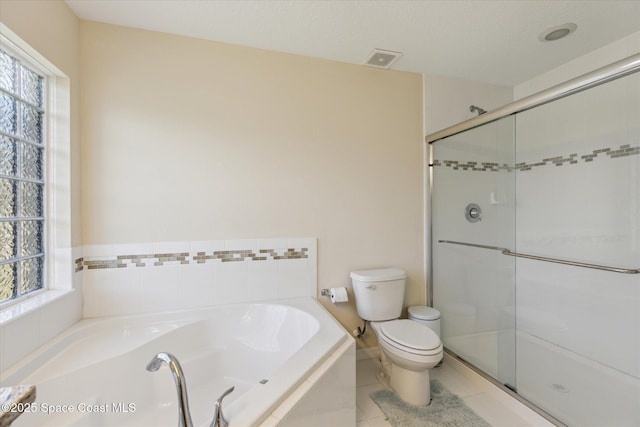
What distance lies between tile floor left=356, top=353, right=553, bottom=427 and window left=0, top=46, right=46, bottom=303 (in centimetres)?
191

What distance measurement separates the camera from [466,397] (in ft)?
6.14

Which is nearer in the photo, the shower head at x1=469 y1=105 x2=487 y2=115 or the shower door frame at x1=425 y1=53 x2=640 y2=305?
the shower door frame at x1=425 y1=53 x2=640 y2=305

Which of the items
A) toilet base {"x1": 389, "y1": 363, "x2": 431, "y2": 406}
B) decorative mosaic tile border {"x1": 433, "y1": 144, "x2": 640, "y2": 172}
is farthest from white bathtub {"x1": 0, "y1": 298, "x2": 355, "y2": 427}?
decorative mosaic tile border {"x1": 433, "y1": 144, "x2": 640, "y2": 172}

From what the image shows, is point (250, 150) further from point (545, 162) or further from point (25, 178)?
point (545, 162)

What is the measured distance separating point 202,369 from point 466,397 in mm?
1634

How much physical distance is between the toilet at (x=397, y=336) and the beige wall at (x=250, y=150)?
0.65 feet

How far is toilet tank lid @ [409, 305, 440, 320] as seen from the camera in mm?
2172

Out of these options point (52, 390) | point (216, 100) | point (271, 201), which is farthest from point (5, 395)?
point (216, 100)

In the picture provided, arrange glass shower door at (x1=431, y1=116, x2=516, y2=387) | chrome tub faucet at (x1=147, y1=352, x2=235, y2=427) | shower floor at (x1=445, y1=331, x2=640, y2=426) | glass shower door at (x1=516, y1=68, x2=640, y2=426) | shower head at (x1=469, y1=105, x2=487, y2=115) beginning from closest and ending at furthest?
chrome tub faucet at (x1=147, y1=352, x2=235, y2=427)
shower floor at (x1=445, y1=331, x2=640, y2=426)
glass shower door at (x1=516, y1=68, x2=640, y2=426)
glass shower door at (x1=431, y1=116, x2=516, y2=387)
shower head at (x1=469, y1=105, x2=487, y2=115)

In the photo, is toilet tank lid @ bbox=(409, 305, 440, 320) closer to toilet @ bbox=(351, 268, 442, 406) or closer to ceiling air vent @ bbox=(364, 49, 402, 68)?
toilet @ bbox=(351, 268, 442, 406)

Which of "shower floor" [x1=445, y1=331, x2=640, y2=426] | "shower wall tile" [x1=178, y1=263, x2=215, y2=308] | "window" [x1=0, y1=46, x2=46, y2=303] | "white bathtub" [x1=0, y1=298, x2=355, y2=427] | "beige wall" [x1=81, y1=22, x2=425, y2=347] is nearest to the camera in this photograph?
"white bathtub" [x1=0, y1=298, x2=355, y2=427]

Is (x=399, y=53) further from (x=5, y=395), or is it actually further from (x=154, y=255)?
(x=5, y=395)

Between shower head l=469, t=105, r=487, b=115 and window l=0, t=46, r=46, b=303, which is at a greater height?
shower head l=469, t=105, r=487, b=115

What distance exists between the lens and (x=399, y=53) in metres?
2.10
